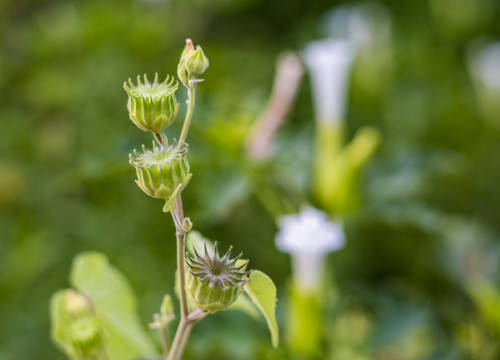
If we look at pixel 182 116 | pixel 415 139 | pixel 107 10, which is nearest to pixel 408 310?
pixel 182 116

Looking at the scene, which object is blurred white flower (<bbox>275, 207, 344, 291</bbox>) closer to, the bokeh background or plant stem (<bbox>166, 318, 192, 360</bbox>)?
the bokeh background

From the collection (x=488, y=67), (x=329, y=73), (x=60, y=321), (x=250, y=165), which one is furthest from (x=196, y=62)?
(x=488, y=67)

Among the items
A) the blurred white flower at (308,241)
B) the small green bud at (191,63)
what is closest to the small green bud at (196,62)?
the small green bud at (191,63)

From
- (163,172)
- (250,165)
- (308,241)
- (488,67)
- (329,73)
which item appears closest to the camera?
(163,172)

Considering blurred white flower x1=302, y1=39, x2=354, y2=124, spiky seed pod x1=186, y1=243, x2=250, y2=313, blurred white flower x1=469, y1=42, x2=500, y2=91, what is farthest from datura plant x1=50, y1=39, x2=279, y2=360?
blurred white flower x1=469, y1=42, x2=500, y2=91

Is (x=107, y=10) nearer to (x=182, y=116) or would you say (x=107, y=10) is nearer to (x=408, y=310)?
(x=182, y=116)

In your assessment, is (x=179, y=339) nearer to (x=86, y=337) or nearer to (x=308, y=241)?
(x=86, y=337)

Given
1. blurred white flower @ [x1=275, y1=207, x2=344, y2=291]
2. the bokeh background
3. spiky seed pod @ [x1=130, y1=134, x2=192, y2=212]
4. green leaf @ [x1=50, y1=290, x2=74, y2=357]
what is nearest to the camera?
spiky seed pod @ [x1=130, y1=134, x2=192, y2=212]
